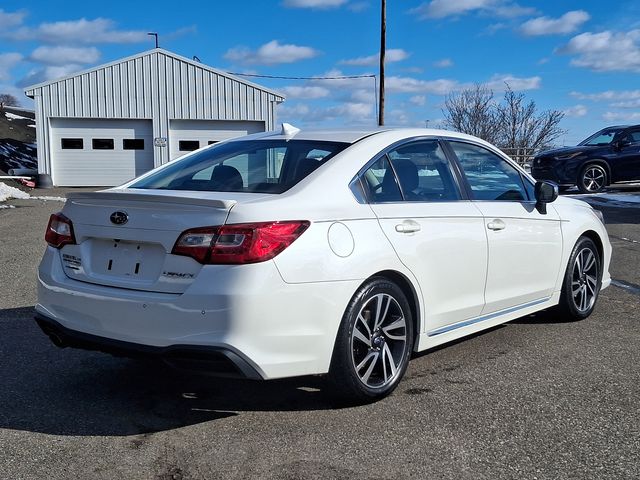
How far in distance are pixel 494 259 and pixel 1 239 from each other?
873 centimetres

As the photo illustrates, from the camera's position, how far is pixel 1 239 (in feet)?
35.7

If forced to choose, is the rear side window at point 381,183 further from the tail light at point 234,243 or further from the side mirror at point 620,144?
the side mirror at point 620,144

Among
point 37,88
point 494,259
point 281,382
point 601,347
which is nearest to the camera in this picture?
point 281,382

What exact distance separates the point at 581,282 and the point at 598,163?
45.6ft

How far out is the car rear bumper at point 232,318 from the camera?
3309 mm

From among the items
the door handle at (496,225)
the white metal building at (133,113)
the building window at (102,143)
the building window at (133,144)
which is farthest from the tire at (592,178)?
the building window at (102,143)

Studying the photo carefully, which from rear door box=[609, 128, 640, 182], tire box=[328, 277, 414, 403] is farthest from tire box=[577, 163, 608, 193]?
tire box=[328, 277, 414, 403]

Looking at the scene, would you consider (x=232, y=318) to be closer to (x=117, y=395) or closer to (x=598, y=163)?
(x=117, y=395)

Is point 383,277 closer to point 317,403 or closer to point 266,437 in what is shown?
point 317,403

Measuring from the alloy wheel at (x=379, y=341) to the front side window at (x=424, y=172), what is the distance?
2.46 ft

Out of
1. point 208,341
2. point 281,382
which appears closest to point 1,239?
point 281,382

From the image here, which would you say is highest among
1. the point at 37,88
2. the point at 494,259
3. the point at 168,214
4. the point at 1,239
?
the point at 37,88

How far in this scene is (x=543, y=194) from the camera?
5.32 m

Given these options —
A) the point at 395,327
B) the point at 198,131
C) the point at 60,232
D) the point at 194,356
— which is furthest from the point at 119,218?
the point at 198,131
